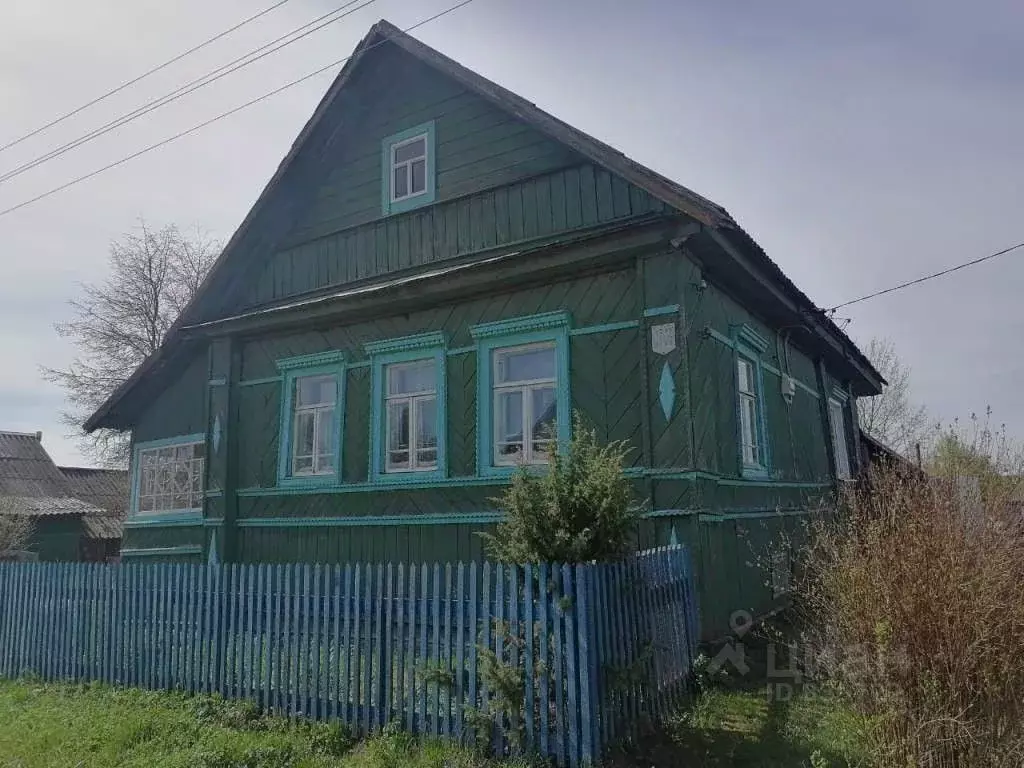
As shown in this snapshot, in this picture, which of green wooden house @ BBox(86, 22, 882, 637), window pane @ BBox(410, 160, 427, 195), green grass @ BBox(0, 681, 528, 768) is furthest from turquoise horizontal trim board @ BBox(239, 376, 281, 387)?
green grass @ BBox(0, 681, 528, 768)

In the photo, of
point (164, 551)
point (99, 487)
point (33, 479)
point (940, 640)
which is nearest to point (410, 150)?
point (164, 551)

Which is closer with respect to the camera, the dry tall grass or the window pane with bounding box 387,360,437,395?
the dry tall grass

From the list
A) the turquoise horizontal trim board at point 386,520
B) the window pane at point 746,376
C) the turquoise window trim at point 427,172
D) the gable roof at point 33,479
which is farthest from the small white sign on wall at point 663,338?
the gable roof at point 33,479

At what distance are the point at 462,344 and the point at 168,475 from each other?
7.68 m

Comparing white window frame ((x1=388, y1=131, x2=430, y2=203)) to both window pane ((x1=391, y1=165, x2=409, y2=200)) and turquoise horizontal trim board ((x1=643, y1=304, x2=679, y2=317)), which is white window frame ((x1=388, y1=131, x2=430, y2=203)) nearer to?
window pane ((x1=391, y1=165, x2=409, y2=200))

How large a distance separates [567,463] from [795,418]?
773 cm

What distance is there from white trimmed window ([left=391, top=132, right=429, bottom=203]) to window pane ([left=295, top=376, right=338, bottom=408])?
2873 mm

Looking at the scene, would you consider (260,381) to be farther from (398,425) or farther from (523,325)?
(523,325)

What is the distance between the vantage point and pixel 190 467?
13367 millimetres

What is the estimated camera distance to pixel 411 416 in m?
9.77

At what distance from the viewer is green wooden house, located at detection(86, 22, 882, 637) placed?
25.5 feet

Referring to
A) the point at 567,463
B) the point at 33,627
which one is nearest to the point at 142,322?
the point at 33,627

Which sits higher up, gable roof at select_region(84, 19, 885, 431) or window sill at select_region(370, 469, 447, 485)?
gable roof at select_region(84, 19, 885, 431)

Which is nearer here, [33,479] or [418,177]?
[418,177]
